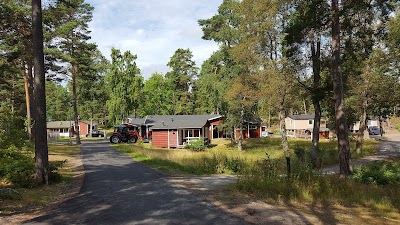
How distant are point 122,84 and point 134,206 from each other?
36.0 m

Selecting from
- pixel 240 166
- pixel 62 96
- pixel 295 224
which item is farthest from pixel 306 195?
pixel 62 96

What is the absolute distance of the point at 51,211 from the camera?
26.2ft

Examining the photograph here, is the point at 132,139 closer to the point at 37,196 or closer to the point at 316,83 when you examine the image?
the point at 316,83

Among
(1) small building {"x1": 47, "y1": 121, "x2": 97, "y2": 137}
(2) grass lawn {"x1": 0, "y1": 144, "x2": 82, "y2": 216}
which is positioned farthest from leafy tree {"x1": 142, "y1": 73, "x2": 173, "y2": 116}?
(2) grass lawn {"x1": 0, "y1": 144, "x2": 82, "y2": 216}

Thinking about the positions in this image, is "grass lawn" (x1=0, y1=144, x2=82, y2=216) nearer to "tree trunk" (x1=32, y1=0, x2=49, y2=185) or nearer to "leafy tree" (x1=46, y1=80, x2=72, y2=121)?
"tree trunk" (x1=32, y1=0, x2=49, y2=185)

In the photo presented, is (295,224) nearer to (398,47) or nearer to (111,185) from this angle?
(111,185)

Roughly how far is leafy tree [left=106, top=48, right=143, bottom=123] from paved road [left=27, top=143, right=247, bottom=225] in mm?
31310

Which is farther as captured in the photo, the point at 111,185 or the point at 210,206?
the point at 111,185

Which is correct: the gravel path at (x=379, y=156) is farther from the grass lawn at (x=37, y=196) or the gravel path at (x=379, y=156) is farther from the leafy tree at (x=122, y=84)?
the leafy tree at (x=122, y=84)

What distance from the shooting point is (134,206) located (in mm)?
8227

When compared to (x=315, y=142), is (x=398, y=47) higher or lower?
higher

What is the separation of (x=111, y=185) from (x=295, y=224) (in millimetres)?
7155

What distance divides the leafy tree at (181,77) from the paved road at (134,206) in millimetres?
54029

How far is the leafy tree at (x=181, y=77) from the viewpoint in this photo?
66312 millimetres
